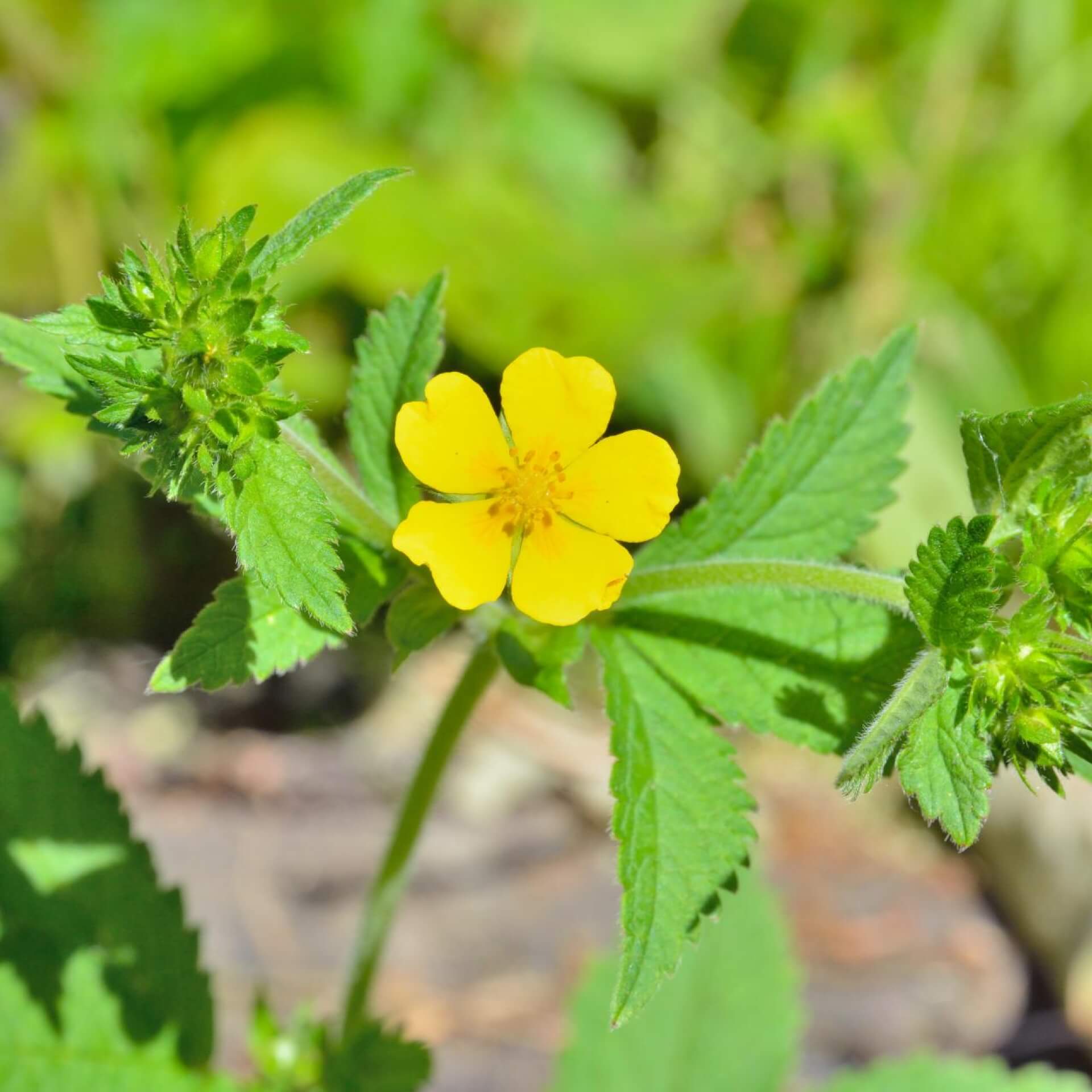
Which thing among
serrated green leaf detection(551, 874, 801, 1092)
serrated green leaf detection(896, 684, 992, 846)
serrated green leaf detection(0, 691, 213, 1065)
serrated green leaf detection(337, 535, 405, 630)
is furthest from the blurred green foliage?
serrated green leaf detection(896, 684, 992, 846)

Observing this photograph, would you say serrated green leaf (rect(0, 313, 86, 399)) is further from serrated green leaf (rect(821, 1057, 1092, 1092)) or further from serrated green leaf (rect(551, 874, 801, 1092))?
serrated green leaf (rect(821, 1057, 1092, 1092))

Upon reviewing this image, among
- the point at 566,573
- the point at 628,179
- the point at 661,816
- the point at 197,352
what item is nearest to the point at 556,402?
the point at 566,573

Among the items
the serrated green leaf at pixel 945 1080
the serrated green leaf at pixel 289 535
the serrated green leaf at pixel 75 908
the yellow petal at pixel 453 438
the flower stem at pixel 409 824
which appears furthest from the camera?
the serrated green leaf at pixel 945 1080

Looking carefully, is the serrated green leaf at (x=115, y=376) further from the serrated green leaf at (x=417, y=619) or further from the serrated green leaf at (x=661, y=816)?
the serrated green leaf at (x=661, y=816)

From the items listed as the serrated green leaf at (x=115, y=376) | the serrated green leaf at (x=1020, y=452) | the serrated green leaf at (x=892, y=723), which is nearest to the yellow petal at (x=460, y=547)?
the serrated green leaf at (x=115, y=376)

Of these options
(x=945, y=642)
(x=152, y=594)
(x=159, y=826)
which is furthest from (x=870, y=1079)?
(x=152, y=594)

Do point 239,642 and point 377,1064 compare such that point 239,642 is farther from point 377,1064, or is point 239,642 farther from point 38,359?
point 377,1064
